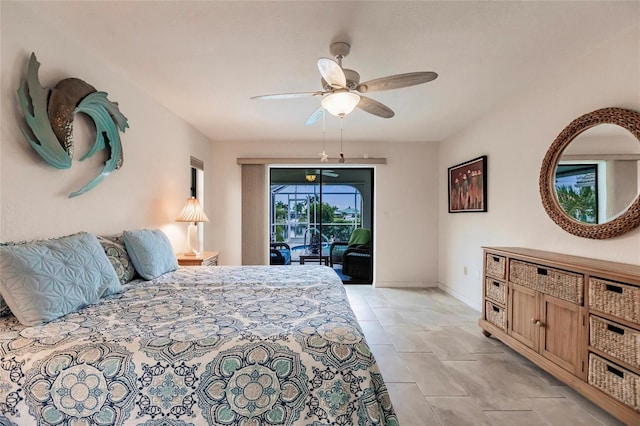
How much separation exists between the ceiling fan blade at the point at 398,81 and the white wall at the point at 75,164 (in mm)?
2005

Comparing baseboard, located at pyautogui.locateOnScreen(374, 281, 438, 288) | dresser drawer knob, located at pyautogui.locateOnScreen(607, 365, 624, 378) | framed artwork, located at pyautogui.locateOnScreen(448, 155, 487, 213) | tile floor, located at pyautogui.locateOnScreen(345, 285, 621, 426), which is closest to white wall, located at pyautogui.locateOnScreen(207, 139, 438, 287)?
baseboard, located at pyautogui.locateOnScreen(374, 281, 438, 288)

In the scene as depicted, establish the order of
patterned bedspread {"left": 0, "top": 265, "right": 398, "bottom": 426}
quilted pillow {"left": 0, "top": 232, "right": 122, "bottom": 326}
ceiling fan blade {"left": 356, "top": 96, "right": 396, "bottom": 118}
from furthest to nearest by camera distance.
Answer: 1. ceiling fan blade {"left": 356, "top": 96, "right": 396, "bottom": 118}
2. quilted pillow {"left": 0, "top": 232, "right": 122, "bottom": 326}
3. patterned bedspread {"left": 0, "top": 265, "right": 398, "bottom": 426}

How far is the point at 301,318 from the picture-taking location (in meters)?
1.40

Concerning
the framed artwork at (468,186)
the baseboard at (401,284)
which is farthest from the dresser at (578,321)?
the baseboard at (401,284)

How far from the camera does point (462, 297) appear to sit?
4.03 metres

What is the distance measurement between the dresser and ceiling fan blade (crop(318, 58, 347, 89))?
1.94m

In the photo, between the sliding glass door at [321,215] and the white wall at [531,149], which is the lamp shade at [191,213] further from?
the white wall at [531,149]

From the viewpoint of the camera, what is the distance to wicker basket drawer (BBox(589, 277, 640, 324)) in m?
1.56

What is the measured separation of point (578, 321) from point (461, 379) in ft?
2.81

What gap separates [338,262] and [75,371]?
4520 mm

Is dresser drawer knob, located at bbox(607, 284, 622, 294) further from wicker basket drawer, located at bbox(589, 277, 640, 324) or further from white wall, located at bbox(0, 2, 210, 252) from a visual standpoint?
white wall, located at bbox(0, 2, 210, 252)

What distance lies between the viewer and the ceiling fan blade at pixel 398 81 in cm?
175

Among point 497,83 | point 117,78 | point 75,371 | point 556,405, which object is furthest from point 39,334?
point 497,83

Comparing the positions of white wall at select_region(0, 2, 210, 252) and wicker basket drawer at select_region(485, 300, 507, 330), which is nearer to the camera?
white wall at select_region(0, 2, 210, 252)
